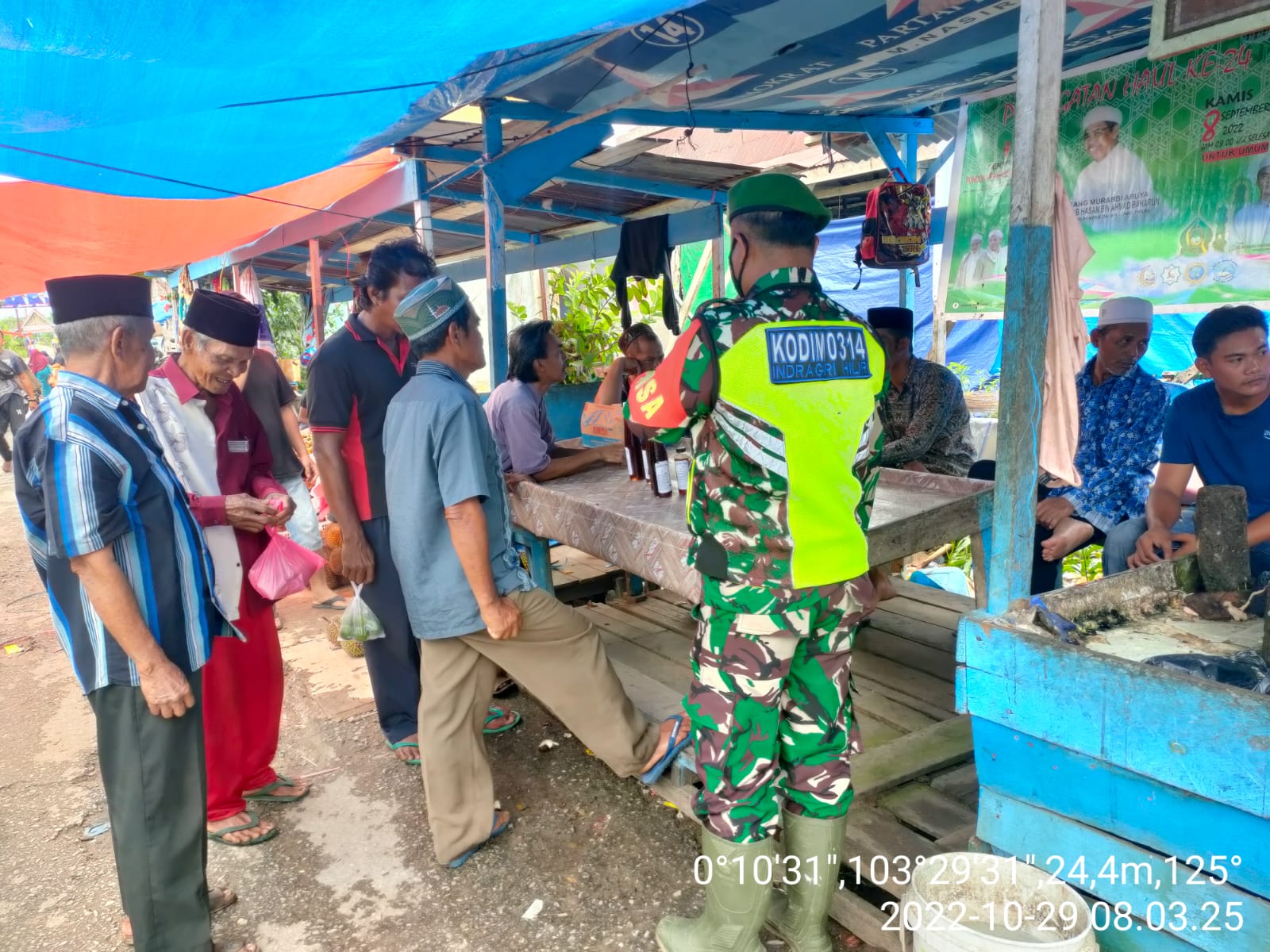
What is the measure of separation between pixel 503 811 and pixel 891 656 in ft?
6.33

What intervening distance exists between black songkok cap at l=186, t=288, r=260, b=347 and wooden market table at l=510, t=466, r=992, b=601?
138 centimetres

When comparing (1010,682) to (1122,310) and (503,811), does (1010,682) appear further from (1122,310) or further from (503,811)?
(1122,310)

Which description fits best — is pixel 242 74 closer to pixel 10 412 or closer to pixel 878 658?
pixel 878 658

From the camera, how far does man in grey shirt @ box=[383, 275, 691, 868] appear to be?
2.54 m

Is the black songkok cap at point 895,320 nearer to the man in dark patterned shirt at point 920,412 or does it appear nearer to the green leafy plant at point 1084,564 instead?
the man in dark patterned shirt at point 920,412

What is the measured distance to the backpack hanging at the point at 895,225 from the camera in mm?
5059

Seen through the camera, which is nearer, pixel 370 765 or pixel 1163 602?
pixel 1163 602

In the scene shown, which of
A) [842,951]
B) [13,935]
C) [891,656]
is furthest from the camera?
[891,656]

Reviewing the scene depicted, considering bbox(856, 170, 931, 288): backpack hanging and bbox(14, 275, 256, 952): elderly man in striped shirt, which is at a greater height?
bbox(856, 170, 931, 288): backpack hanging

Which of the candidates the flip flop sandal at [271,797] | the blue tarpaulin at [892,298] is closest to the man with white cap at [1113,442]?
the flip flop sandal at [271,797]

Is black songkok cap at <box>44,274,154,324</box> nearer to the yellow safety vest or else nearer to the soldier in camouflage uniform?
the soldier in camouflage uniform

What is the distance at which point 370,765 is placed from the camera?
11.8ft

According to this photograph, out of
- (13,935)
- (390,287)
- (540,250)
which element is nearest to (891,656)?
(390,287)

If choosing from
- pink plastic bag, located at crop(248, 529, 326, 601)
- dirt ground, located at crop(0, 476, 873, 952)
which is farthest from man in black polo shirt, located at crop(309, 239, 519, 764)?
dirt ground, located at crop(0, 476, 873, 952)
